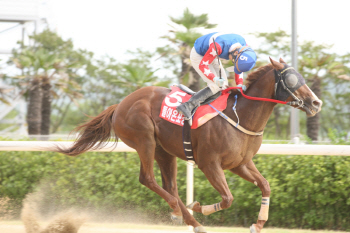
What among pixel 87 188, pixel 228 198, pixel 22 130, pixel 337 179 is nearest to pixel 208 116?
pixel 228 198

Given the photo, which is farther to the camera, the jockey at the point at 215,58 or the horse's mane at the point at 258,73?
the horse's mane at the point at 258,73

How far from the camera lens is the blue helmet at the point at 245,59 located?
12.0 ft

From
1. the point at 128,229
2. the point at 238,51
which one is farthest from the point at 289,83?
the point at 128,229

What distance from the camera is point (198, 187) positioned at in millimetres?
5578

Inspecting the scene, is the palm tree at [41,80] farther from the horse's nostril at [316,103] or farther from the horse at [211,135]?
the horse's nostril at [316,103]

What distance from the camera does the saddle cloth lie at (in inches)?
152

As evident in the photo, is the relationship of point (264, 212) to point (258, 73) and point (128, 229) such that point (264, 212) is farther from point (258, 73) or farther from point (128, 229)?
point (128, 229)

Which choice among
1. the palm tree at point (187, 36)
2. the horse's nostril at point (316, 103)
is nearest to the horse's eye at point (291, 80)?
the horse's nostril at point (316, 103)

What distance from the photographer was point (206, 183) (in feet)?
18.2

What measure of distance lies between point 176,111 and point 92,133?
1.24 m

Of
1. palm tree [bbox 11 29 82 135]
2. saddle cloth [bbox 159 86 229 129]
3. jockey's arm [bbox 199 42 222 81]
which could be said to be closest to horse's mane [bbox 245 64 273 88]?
saddle cloth [bbox 159 86 229 129]

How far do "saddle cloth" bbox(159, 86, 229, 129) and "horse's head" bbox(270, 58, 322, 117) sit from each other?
586 millimetres

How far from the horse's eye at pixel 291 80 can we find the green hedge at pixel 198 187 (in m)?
2.00

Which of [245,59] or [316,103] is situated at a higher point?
[245,59]
